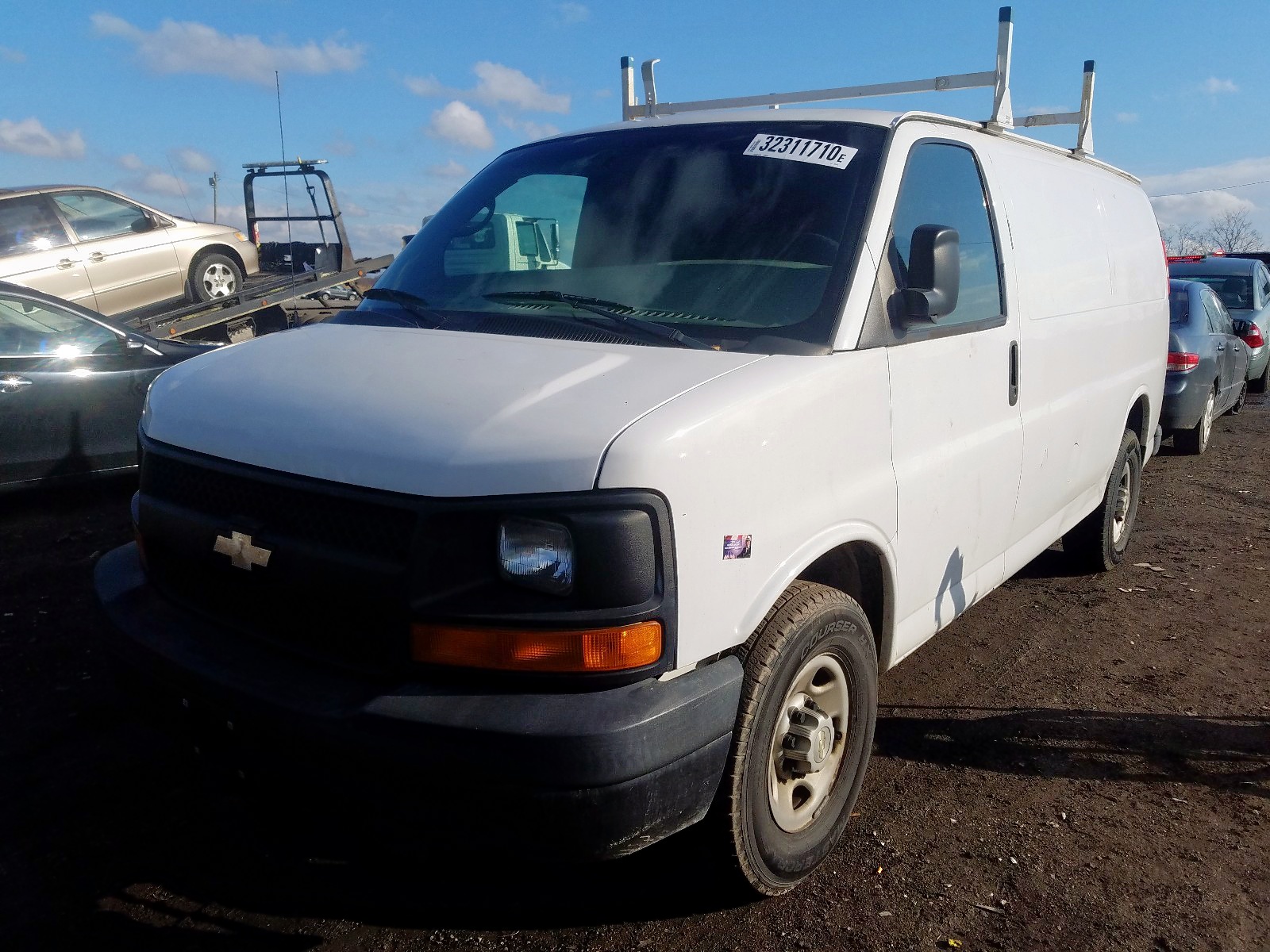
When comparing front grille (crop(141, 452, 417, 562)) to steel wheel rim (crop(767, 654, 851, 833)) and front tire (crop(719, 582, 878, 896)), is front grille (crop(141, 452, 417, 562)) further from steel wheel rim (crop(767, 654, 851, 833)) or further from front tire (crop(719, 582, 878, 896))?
steel wheel rim (crop(767, 654, 851, 833))

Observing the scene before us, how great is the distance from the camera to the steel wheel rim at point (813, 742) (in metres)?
2.74

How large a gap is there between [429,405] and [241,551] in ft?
1.98

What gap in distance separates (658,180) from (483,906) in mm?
2278

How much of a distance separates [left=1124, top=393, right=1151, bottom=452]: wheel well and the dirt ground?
1.47 metres

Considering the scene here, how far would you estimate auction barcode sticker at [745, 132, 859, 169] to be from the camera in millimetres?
3215

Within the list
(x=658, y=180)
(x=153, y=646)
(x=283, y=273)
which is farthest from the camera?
(x=283, y=273)

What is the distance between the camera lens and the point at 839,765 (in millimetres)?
3018

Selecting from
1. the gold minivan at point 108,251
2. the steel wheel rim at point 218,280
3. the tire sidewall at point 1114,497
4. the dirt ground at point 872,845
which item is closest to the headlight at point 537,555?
the dirt ground at point 872,845

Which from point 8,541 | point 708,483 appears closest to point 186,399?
point 708,483

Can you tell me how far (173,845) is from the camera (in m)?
3.00

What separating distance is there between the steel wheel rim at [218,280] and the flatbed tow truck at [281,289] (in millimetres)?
205

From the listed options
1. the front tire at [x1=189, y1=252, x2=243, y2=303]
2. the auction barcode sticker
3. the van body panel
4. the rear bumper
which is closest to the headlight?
the van body panel

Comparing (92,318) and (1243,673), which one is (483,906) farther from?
(92,318)

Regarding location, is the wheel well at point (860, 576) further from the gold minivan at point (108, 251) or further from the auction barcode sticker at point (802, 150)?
the gold minivan at point (108, 251)
